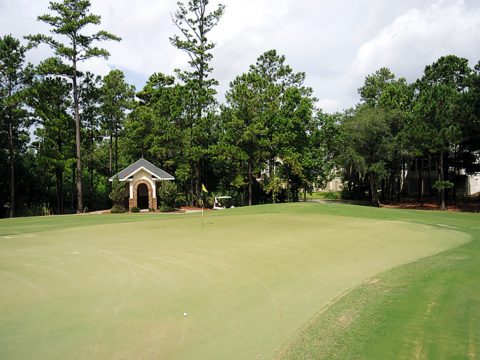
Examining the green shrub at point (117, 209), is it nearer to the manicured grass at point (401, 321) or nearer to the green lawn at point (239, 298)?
the green lawn at point (239, 298)

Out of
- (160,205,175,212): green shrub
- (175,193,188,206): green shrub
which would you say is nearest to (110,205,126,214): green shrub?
(160,205,175,212): green shrub

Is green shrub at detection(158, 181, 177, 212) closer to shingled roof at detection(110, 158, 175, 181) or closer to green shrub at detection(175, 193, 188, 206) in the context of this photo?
shingled roof at detection(110, 158, 175, 181)

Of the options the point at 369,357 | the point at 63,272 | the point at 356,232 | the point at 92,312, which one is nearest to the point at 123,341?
the point at 92,312

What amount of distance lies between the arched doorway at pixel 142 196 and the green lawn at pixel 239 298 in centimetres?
2290

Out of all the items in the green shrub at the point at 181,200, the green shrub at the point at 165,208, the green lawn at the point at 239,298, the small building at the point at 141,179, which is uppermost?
the small building at the point at 141,179

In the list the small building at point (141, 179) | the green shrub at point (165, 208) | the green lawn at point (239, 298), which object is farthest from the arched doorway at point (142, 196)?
the green lawn at point (239, 298)

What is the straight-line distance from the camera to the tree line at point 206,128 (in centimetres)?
3522

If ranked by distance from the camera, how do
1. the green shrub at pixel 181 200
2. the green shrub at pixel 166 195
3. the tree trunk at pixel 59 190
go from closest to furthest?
1. the green shrub at pixel 166 195
2. the tree trunk at pixel 59 190
3. the green shrub at pixel 181 200

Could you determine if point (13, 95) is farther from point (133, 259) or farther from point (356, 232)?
point (356, 232)

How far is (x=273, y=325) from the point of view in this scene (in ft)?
21.0

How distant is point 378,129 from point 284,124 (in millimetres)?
10498

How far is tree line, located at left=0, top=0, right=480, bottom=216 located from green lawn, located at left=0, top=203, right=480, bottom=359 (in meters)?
23.4

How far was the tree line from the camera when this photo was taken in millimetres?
35219

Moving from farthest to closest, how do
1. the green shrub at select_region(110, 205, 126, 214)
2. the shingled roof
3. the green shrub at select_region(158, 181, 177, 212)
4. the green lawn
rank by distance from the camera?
1. the shingled roof
2. the green shrub at select_region(158, 181, 177, 212)
3. the green shrub at select_region(110, 205, 126, 214)
4. the green lawn
